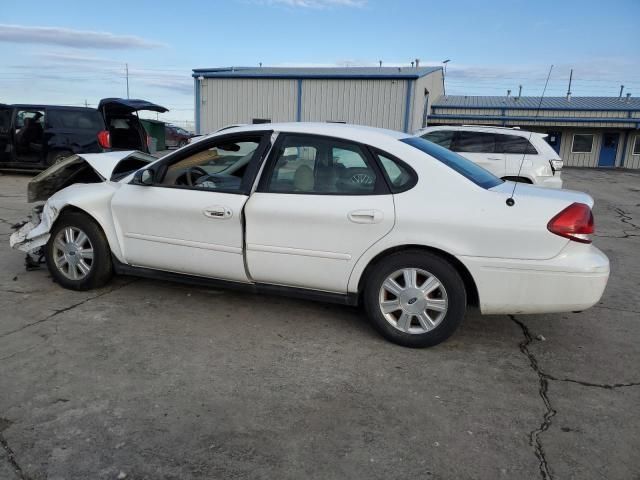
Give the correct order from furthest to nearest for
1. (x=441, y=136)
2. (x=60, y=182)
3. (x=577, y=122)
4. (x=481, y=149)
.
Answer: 1. (x=577, y=122)
2. (x=441, y=136)
3. (x=481, y=149)
4. (x=60, y=182)

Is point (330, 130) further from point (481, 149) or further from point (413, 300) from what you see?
point (481, 149)

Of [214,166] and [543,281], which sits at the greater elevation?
[214,166]

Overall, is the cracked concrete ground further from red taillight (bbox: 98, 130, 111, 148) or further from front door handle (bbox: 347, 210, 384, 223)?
red taillight (bbox: 98, 130, 111, 148)

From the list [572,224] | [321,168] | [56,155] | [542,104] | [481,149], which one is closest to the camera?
[572,224]

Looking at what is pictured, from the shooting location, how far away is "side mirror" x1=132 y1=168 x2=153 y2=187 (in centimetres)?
431

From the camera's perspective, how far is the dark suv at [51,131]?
12055 mm

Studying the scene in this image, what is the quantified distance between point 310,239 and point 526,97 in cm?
3735

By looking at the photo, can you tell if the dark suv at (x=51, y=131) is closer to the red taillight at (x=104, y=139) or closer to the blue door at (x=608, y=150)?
the red taillight at (x=104, y=139)

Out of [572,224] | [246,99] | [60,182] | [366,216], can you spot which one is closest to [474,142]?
[572,224]

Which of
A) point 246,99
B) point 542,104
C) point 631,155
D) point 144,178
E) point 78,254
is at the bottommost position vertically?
point 78,254

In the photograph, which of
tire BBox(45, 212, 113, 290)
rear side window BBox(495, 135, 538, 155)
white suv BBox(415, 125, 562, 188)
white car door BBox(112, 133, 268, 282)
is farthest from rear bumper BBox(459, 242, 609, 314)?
rear side window BBox(495, 135, 538, 155)

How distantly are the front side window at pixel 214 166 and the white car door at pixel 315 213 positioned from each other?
0.32 m

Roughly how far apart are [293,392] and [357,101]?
18.7 m

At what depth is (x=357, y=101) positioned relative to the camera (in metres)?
20.7
